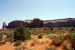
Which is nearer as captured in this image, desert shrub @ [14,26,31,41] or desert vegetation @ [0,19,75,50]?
desert vegetation @ [0,19,75,50]

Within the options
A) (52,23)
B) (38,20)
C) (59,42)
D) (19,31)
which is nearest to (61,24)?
(52,23)

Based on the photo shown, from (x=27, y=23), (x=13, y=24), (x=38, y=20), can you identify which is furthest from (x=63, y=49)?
(x=13, y=24)

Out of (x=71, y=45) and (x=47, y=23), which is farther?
(x=47, y=23)

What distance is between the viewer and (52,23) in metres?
113

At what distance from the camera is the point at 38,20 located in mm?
99750

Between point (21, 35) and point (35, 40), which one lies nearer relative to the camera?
point (35, 40)

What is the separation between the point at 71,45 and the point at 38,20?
86.8 m

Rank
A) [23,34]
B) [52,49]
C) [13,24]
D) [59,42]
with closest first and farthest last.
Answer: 1. [52,49]
2. [59,42]
3. [23,34]
4. [13,24]

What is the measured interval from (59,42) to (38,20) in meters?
84.7

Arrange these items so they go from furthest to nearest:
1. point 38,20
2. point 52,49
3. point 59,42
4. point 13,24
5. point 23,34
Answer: point 13,24 → point 38,20 → point 23,34 → point 59,42 → point 52,49

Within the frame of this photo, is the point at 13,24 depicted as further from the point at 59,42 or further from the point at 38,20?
the point at 59,42

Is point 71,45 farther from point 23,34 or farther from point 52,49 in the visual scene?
point 23,34

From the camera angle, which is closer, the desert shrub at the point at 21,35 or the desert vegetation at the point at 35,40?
the desert vegetation at the point at 35,40

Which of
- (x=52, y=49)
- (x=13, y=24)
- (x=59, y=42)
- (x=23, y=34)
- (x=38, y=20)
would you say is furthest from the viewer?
(x=13, y=24)
